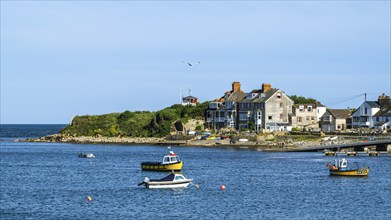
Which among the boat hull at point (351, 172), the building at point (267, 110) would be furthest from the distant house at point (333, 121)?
the boat hull at point (351, 172)

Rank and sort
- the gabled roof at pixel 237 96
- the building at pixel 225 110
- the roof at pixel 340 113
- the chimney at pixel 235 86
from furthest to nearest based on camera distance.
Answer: the chimney at pixel 235 86
the gabled roof at pixel 237 96
the building at pixel 225 110
the roof at pixel 340 113

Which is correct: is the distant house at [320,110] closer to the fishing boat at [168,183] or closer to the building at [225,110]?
the building at [225,110]

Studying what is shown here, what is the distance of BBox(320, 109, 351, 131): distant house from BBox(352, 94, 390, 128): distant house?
2526 mm

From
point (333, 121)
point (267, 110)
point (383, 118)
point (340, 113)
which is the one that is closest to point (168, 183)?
point (267, 110)

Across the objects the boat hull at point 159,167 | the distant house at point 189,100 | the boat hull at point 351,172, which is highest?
the distant house at point 189,100

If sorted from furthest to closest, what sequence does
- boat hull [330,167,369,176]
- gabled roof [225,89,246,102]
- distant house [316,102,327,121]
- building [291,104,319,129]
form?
distant house [316,102,327,121] < gabled roof [225,89,246,102] < building [291,104,319,129] < boat hull [330,167,369,176]

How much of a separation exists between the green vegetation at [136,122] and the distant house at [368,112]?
3179 centimetres

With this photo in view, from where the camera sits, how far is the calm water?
181ft

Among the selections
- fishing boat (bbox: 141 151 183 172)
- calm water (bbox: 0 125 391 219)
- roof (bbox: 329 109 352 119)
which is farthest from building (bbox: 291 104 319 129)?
fishing boat (bbox: 141 151 183 172)

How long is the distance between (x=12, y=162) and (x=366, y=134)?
196ft

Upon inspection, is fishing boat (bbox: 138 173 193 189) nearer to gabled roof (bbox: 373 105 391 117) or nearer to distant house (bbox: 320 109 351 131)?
gabled roof (bbox: 373 105 391 117)

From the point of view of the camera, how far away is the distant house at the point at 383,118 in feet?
481

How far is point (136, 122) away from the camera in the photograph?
570 ft

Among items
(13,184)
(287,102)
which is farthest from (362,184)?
(287,102)
